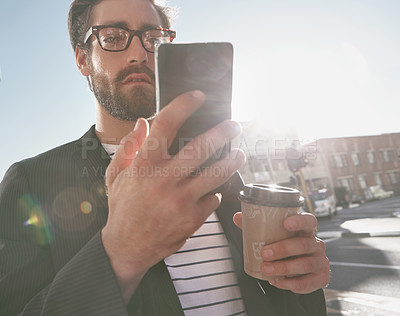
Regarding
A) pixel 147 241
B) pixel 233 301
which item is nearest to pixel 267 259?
pixel 233 301

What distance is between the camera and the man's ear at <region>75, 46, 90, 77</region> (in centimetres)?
194

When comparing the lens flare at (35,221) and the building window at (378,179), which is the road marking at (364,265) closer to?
the lens flare at (35,221)

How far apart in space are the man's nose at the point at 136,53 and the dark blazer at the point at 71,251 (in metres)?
0.53

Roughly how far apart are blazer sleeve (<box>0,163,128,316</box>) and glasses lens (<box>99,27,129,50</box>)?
0.84 meters

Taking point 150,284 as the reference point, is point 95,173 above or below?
above

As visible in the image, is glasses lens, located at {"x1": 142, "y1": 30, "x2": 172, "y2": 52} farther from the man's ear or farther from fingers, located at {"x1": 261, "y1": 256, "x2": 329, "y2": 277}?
fingers, located at {"x1": 261, "y1": 256, "x2": 329, "y2": 277}

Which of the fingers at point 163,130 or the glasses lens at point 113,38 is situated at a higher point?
the glasses lens at point 113,38

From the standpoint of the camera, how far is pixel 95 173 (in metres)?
1.52

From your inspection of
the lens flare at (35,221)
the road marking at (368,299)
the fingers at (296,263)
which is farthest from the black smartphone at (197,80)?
the road marking at (368,299)

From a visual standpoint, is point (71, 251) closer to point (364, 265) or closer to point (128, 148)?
point (128, 148)

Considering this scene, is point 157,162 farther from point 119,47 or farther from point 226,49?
point 119,47

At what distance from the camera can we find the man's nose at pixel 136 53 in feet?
5.24

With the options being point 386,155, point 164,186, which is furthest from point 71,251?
point 386,155

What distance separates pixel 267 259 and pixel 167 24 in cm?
187
